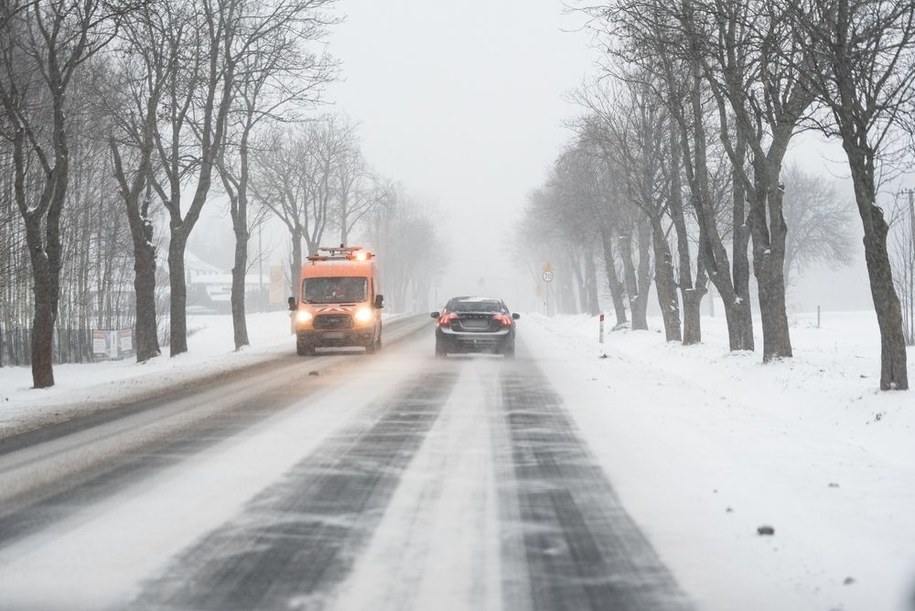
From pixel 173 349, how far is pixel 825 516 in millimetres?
22768

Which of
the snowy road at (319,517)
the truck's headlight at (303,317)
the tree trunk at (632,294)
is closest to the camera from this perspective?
the snowy road at (319,517)

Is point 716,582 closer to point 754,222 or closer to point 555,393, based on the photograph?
point 555,393

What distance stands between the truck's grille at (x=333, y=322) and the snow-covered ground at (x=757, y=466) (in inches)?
220

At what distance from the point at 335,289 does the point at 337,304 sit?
484 millimetres

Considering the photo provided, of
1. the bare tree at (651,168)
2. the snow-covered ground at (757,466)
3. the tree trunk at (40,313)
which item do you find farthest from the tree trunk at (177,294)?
the bare tree at (651,168)

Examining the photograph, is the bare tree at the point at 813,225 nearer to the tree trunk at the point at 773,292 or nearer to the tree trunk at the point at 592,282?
the tree trunk at the point at 592,282

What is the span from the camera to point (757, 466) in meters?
7.59

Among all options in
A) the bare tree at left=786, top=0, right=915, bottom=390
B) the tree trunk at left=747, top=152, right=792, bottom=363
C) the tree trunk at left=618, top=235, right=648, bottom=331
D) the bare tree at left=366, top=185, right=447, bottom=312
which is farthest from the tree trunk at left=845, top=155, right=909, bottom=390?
the bare tree at left=366, top=185, right=447, bottom=312

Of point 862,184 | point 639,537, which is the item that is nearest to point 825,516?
point 639,537

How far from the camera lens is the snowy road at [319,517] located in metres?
4.26

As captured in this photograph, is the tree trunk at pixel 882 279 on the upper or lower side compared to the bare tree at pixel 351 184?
lower

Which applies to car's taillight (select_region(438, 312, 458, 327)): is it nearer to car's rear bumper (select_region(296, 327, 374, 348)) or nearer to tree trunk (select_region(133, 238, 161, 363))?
car's rear bumper (select_region(296, 327, 374, 348))

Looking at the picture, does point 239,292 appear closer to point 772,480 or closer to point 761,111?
point 761,111

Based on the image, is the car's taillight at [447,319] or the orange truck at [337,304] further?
the orange truck at [337,304]
